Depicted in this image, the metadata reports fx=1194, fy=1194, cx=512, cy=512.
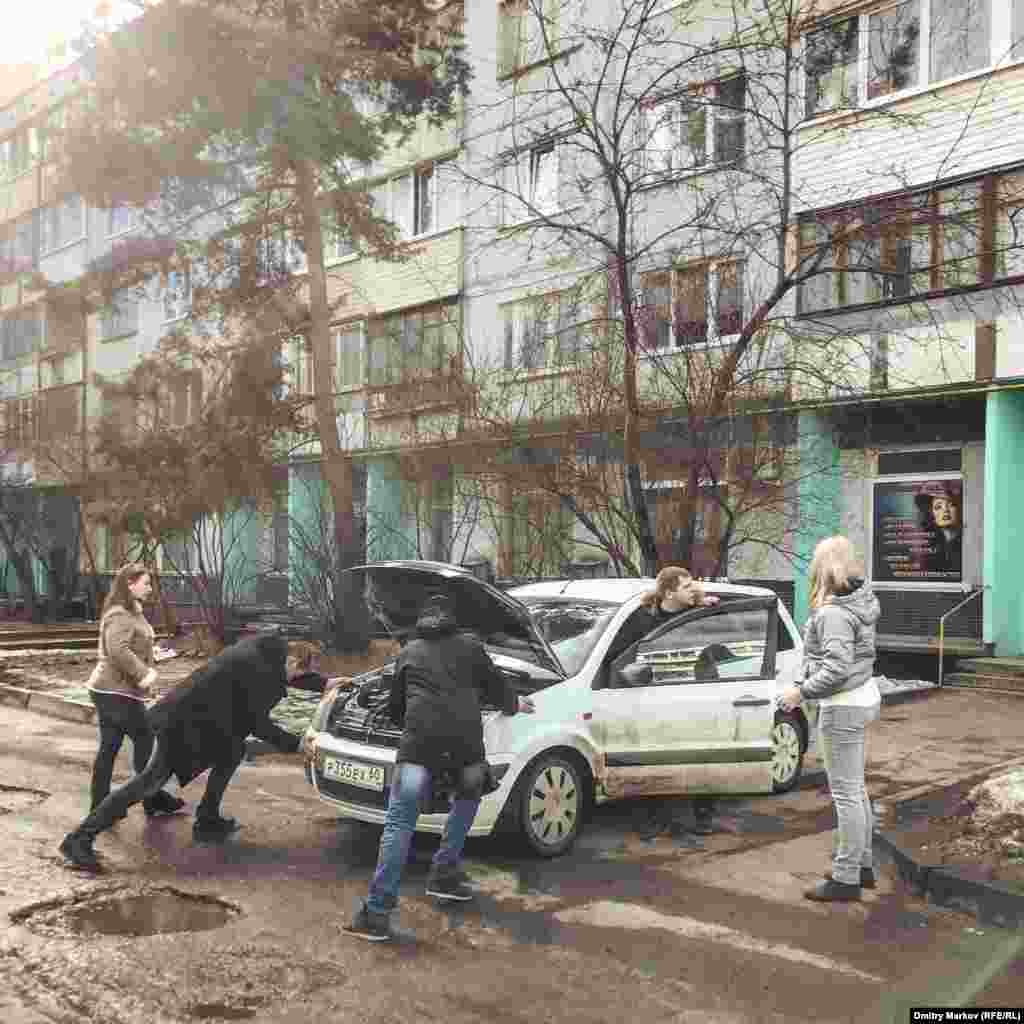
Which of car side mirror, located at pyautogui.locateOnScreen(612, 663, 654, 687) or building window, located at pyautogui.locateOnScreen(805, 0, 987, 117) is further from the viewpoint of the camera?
building window, located at pyautogui.locateOnScreen(805, 0, 987, 117)

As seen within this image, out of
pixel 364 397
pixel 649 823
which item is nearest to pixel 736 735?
pixel 649 823

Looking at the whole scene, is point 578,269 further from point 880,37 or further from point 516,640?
point 516,640

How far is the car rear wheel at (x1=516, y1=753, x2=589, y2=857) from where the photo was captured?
23.1 ft

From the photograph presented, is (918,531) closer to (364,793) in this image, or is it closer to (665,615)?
(665,615)

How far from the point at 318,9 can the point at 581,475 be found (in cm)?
913

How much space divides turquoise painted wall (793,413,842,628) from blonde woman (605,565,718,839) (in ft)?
30.4

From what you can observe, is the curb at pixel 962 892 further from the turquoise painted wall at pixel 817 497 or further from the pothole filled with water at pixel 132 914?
the turquoise painted wall at pixel 817 497

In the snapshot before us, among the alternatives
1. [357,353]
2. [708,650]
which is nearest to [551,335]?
[708,650]

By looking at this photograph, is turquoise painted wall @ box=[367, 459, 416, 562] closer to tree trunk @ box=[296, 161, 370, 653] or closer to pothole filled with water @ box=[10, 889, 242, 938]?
tree trunk @ box=[296, 161, 370, 653]

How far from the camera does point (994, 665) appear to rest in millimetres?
15547

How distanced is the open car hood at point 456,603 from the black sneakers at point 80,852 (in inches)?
87.1

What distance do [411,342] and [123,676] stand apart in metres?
17.6

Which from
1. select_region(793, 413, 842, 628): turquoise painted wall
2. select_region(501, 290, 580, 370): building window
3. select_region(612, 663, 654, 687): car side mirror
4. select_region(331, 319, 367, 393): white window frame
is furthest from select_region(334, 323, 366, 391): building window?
select_region(612, 663, 654, 687): car side mirror

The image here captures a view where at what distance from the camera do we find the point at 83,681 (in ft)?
53.4
